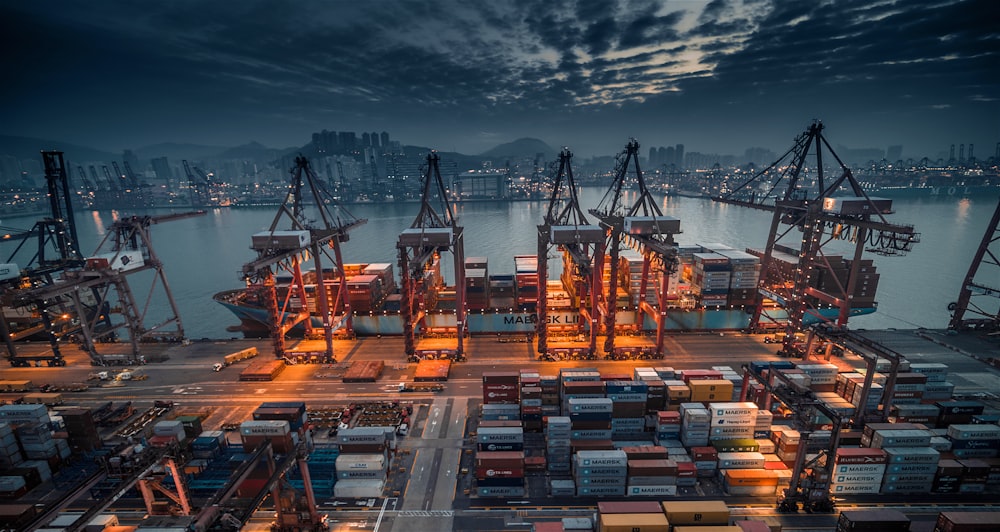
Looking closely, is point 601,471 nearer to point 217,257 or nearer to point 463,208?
point 217,257

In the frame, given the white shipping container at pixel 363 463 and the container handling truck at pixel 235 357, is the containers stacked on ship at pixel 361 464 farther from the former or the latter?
the container handling truck at pixel 235 357

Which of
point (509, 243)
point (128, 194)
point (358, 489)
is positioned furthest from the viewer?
point (128, 194)

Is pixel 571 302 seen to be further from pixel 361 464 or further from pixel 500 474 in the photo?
pixel 361 464

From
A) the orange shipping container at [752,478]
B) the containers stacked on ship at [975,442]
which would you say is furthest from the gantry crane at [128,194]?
the containers stacked on ship at [975,442]

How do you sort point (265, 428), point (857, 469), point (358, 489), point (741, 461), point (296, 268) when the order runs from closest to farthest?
point (857, 469) < point (265, 428) < point (358, 489) < point (741, 461) < point (296, 268)

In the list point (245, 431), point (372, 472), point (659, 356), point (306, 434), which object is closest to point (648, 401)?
point (659, 356)

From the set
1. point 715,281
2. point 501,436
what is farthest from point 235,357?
point 715,281
